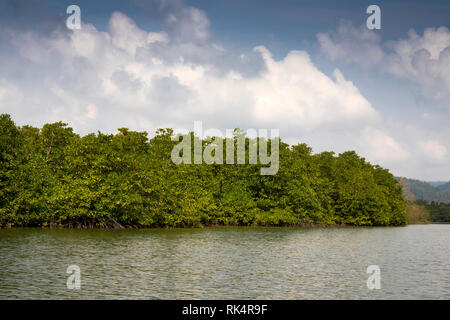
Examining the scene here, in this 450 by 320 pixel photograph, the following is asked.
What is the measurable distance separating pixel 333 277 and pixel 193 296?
8.94 meters

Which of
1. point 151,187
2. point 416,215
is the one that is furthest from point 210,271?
point 416,215

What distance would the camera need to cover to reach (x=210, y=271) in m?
24.9

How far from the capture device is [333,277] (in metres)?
23.8

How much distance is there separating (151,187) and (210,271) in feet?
118

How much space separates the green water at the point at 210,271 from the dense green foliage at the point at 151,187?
16.2 meters

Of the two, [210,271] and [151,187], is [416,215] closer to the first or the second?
[151,187]

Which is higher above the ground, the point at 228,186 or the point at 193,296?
the point at 228,186

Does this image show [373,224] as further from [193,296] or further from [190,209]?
[193,296]

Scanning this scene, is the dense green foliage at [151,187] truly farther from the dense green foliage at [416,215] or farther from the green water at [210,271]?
the dense green foliage at [416,215]

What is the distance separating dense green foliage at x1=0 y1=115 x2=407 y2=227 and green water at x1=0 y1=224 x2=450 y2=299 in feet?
53.1

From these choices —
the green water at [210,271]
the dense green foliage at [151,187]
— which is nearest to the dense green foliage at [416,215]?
the dense green foliage at [151,187]

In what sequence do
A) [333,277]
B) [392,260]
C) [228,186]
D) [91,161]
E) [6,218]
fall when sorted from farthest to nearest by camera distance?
[228,186] < [91,161] < [6,218] < [392,260] < [333,277]

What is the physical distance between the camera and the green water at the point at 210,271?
Answer: 63.6 ft
